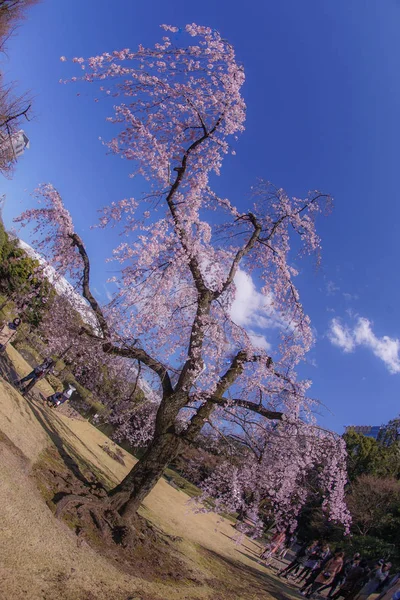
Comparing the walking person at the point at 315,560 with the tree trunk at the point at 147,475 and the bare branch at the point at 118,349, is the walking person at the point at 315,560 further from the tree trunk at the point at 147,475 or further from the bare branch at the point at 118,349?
the bare branch at the point at 118,349

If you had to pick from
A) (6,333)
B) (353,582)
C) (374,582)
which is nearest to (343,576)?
(353,582)

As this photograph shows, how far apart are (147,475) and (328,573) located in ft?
25.5

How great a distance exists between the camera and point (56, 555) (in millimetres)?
4715

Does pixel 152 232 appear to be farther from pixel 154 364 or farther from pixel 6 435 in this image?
pixel 6 435

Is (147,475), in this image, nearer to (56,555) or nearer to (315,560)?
(56,555)

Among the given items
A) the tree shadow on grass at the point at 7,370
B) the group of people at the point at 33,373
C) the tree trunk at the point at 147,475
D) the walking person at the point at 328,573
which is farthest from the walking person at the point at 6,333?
→ the walking person at the point at 328,573

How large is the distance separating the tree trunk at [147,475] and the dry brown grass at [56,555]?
4.55 ft

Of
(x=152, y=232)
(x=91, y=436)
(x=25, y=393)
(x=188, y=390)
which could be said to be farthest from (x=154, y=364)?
(x=91, y=436)

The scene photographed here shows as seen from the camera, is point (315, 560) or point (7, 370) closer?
point (315, 560)

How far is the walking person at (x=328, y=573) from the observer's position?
10926 millimetres

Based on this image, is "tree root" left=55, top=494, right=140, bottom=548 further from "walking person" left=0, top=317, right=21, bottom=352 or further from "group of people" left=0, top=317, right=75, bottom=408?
"walking person" left=0, top=317, right=21, bottom=352

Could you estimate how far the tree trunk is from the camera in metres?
7.06

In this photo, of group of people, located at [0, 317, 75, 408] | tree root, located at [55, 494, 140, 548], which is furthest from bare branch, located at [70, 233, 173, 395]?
group of people, located at [0, 317, 75, 408]

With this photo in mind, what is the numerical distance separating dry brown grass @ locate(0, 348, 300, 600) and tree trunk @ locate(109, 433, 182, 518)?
139cm
